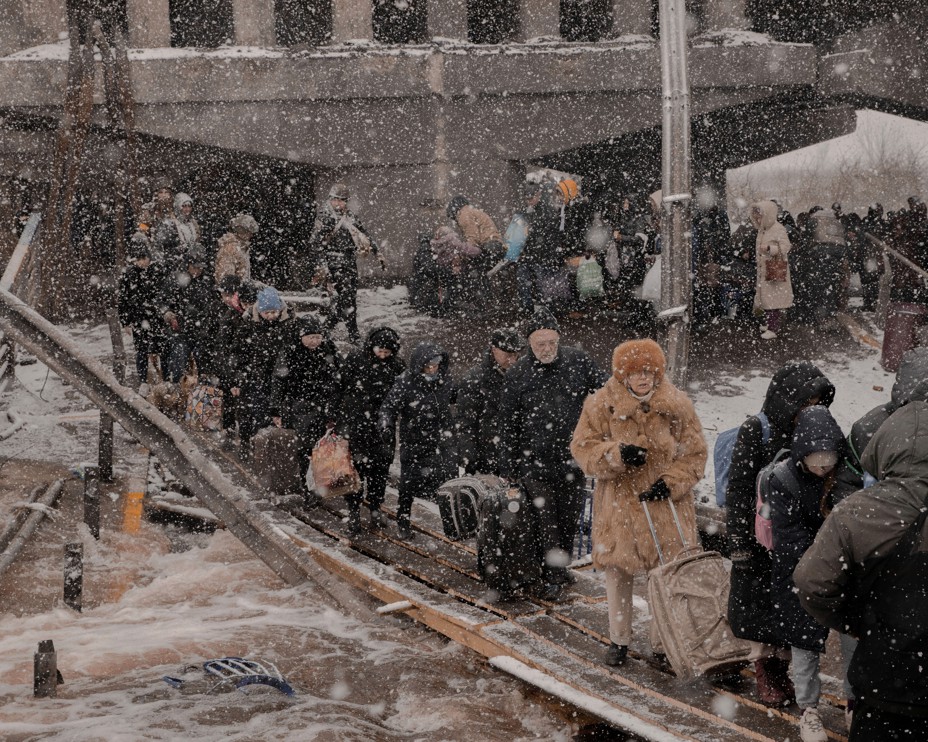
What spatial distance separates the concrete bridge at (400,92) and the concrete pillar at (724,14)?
3cm

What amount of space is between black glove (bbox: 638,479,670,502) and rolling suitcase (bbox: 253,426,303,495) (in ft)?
15.5

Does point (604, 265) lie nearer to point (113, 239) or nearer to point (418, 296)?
point (418, 296)

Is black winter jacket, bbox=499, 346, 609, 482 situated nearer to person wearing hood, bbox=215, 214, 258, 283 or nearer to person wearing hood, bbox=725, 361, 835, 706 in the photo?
person wearing hood, bbox=725, 361, 835, 706

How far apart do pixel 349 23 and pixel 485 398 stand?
13330 millimetres

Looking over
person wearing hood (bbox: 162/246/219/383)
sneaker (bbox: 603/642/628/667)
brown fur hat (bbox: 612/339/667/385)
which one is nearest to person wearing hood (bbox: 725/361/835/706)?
brown fur hat (bbox: 612/339/667/385)

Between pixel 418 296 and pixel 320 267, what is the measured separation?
9.19 feet

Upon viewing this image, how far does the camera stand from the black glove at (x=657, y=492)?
659cm

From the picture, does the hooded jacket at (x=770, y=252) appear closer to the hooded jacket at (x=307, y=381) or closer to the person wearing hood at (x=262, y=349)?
the person wearing hood at (x=262, y=349)

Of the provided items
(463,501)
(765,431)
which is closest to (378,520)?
(463,501)

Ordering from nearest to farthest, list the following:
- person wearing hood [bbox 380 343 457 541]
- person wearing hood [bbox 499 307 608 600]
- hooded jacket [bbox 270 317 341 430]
Answer: person wearing hood [bbox 499 307 608 600], person wearing hood [bbox 380 343 457 541], hooded jacket [bbox 270 317 341 430]

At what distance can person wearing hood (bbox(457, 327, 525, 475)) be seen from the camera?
830 centimetres

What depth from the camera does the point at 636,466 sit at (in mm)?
6562

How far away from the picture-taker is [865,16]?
71.4ft

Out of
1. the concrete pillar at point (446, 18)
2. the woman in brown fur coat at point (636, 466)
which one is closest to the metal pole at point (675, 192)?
the woman in brown fur coat at point (636, 466)
